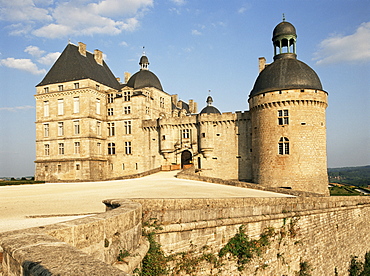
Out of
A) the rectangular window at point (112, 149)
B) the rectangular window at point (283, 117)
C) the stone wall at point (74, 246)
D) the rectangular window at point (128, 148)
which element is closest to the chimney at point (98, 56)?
→ the rectangular window at point (112, 149)

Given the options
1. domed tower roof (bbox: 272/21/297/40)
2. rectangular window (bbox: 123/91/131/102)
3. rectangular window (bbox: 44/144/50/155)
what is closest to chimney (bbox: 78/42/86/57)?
rectangular window (bbox: 123/91/131/102)

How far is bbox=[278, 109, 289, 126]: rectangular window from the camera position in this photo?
2900cm

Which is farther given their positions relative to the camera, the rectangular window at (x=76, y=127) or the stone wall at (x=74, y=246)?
the rectangular window at (x=76, y=127)

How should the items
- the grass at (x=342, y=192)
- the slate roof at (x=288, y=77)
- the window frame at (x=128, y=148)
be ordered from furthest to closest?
the window frame at (x=128, y=148), the slate roof at (x=288, y=77), the grass at (x=342, y=192)

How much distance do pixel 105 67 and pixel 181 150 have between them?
16657mm

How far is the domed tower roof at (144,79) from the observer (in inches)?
1671

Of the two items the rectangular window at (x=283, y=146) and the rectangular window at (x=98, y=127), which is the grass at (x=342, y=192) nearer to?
the rectangular window at (x=283, y=146)

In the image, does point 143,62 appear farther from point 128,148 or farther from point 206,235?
point 206,235

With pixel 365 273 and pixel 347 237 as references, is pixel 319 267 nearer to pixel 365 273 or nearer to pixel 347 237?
pixel 347 237

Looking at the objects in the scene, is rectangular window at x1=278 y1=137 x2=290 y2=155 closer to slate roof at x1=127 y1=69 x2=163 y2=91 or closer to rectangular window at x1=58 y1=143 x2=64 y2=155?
slate roof at x1=127 y1=69 x2=163 y2=91

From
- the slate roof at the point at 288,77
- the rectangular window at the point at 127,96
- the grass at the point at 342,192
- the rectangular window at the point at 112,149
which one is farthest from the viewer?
the rectangular window at the point at 112,149

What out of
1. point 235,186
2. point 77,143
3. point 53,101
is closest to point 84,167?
point 77,143

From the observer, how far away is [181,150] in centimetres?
3812

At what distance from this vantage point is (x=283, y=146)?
28.8 m
